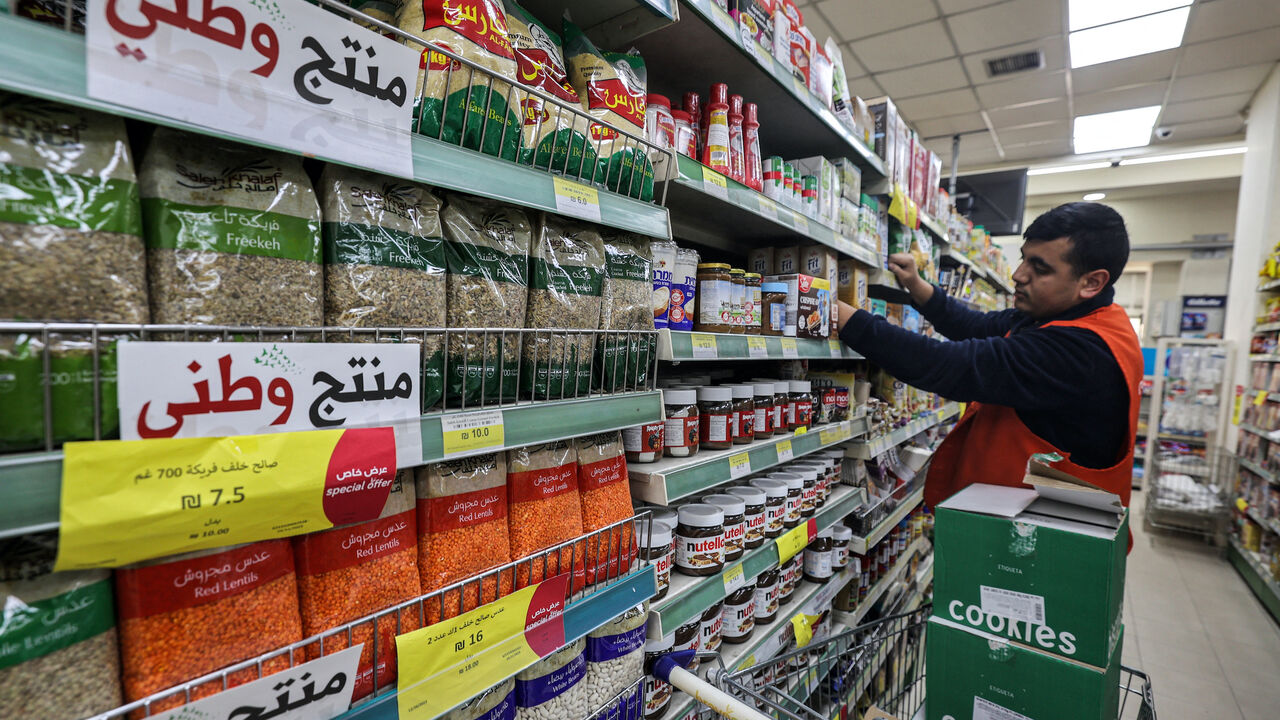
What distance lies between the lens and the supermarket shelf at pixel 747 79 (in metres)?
1.21

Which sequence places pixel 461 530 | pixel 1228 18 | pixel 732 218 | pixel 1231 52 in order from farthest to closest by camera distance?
1. pixel 1231 52
2. pixel 1228 18
3. pixel 732 218
4. pixel 461 530

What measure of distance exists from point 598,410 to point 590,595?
312 millimetres

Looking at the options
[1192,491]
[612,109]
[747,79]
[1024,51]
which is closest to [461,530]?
[612,109]

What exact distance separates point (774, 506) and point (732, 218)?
33.6 inches

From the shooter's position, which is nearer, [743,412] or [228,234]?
[228,234]

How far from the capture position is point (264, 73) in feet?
1.77

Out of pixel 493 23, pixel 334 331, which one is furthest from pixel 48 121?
pixel 493 23

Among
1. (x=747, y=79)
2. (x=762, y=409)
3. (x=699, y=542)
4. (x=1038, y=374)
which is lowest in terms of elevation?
(x=699, y=542)

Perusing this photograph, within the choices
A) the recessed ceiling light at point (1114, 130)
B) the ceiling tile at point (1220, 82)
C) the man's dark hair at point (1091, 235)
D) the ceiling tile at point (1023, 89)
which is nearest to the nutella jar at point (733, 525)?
the man's dark hair at point (1091, 235)

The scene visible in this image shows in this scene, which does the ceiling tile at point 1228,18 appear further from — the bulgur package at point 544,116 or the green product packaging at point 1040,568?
the bulgur package at point 544,116

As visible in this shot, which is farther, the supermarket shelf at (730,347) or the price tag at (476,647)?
the supermarket shelf at (730,347)

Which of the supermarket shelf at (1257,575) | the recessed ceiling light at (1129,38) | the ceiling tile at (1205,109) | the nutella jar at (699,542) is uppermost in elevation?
the ceiling tile at (1205,109)

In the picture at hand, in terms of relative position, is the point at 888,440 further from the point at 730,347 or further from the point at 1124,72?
the point at 1124,72

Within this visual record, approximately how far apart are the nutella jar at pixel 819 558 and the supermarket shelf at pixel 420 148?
4.12 feet
